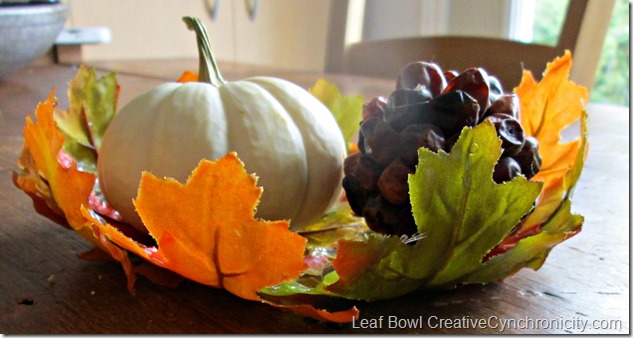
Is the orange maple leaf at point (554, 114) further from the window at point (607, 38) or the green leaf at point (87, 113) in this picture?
the window at point (607, 38)

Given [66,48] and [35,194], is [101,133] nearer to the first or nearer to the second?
[35,194]

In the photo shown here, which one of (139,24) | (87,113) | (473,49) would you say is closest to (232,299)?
(87,113)

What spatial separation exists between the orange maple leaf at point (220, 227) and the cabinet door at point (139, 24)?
6.07ft

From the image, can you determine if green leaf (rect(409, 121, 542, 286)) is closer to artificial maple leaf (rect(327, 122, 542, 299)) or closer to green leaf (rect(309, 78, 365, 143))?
artificial maple leaf (rect(327, 122, 542, 299))

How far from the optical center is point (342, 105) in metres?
0.45

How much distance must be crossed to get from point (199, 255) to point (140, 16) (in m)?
2.03

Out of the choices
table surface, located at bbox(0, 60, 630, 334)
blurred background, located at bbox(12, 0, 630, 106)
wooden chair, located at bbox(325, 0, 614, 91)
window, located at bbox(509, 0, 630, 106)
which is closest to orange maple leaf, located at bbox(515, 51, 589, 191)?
table surface, located at bbox(0, 60, 630, 334)

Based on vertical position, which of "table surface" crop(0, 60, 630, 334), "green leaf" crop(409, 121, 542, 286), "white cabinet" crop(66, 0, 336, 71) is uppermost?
"green leaf" crop(409, 121, 542, 286)

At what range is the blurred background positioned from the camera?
6.91ft

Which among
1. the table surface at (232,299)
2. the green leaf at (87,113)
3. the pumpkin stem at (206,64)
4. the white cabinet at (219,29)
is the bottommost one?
the white cabinet at (219,29)

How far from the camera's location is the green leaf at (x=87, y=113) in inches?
16.1

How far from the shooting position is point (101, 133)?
1.38ft

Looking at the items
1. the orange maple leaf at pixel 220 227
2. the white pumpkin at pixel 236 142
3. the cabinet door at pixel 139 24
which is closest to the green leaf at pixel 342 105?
the white pumpkin at pixel 236 142

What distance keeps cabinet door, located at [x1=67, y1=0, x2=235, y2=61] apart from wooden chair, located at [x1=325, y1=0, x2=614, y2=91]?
80 centimetres
